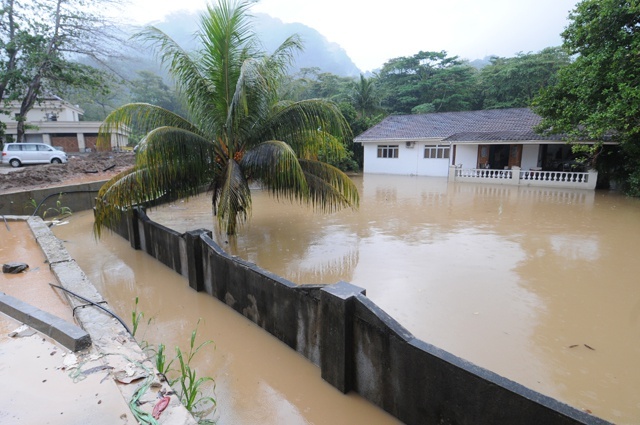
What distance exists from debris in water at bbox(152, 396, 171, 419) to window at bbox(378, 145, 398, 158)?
22.1 meters

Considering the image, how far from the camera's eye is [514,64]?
28500 mm

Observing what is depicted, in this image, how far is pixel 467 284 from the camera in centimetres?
562

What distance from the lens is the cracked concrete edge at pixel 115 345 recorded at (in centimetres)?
226

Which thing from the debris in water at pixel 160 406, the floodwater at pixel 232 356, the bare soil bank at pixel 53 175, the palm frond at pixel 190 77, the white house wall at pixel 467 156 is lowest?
the floodwater at pixel 232 356

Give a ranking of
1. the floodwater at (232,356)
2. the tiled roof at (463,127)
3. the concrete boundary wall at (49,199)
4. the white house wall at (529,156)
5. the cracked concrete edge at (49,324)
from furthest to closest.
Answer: the white house wall at (529,156), the tiled roof at (463,127), the concrete boundary wall at (49,199), the floodwater at (232,356), the cracked concrete edge at (49,324)

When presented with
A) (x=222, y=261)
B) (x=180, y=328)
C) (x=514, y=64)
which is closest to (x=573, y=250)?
(x=222, y=261)

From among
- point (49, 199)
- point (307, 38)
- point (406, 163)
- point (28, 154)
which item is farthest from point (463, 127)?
point (307, 38)

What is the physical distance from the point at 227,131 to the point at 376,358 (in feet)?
18.6

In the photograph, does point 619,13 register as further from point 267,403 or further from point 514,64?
point 514,64

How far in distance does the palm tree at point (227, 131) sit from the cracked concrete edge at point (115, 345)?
2.24 meters

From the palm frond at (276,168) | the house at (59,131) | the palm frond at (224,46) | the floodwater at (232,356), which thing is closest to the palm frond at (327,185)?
the palm frond at (276,168)

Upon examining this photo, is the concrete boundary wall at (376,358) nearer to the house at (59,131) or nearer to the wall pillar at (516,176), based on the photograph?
the wall pillar at (516,176)

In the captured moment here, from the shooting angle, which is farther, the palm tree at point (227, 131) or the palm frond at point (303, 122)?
the palm frond at point (303, 122)

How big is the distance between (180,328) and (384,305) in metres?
2.80
